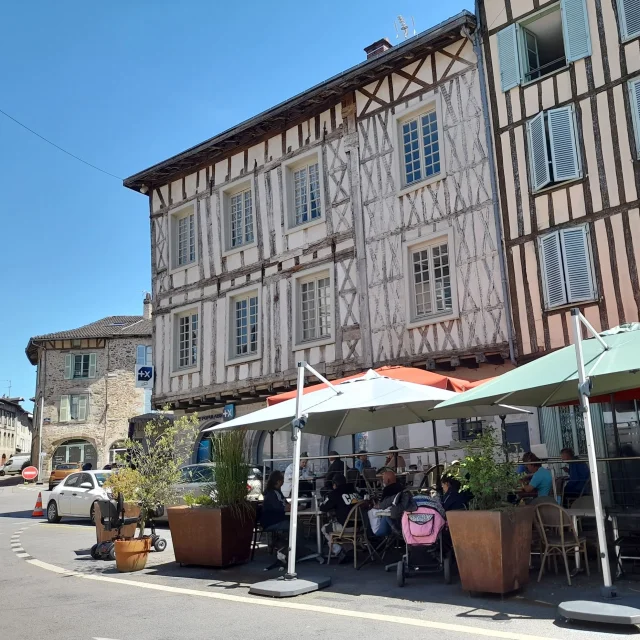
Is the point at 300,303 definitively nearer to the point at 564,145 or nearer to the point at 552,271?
the point at 552,271

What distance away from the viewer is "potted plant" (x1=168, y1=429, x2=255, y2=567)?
8.30 meters

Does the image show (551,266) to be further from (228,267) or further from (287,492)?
(228,267)

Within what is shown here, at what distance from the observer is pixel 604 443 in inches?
461

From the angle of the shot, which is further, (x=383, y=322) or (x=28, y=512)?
(x=28, y=512)

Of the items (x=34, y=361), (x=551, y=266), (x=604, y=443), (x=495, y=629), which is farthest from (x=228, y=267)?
(x=34, y=361)

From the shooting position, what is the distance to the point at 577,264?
1202cm

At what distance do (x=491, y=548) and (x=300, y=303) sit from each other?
1109cm

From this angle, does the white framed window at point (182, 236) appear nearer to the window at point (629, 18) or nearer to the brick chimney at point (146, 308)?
the window at point (629, 18)

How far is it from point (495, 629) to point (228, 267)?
14.2 metres

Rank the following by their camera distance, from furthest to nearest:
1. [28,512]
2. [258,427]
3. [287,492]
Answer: [28,512], [287,492], [258,427]

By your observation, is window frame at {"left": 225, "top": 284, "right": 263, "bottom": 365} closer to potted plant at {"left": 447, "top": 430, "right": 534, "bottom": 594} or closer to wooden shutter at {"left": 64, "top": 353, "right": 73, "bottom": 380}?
potted plant at {"left": 447, "top": 430, "right": 534, "bottom": 594}

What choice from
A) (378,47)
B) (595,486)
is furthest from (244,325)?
(595,486)

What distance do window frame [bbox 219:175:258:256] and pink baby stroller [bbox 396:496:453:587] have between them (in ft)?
38.4

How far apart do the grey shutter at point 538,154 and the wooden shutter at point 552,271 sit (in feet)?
3.31
